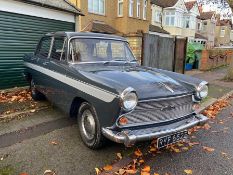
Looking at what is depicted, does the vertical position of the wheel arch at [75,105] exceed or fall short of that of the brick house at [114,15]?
it falls short

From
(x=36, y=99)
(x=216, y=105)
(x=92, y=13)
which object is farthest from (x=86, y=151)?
(x=92, y=13)

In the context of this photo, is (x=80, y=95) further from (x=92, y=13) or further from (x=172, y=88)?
(x=92, y=13)

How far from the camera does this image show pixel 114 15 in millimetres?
19438

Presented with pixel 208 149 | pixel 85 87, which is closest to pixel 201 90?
pixel 208 149

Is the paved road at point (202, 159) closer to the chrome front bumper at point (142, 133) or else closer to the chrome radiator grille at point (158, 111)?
the chrome front bumper at point (142, 133)

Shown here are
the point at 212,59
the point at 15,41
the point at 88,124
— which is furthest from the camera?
the point at 212,59

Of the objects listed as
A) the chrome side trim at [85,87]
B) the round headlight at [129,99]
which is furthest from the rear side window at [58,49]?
the round headlight at [129,99]

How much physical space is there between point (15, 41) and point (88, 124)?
5142 millimetres

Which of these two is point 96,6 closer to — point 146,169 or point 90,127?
point 90,127

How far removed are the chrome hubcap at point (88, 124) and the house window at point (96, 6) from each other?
14.4m

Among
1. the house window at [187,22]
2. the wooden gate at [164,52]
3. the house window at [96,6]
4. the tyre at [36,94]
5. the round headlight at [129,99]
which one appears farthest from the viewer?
the house window at [187,22]

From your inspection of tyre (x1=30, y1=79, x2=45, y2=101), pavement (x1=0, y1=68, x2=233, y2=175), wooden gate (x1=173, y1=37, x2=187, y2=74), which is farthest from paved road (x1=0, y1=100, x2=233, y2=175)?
wooden gate (x1=173, y1=37, x2=187, y2=74)

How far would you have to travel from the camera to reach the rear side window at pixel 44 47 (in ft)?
17.6

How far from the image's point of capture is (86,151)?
3.86m
